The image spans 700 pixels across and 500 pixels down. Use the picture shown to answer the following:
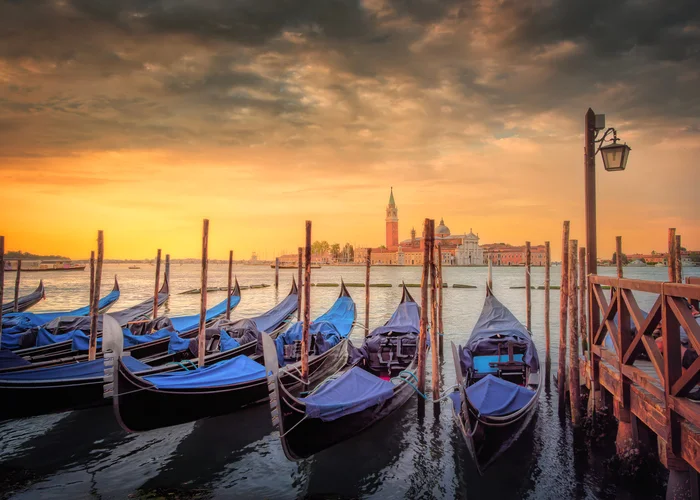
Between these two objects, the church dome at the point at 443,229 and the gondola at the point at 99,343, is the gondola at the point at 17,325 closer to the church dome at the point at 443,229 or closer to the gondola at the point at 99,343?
the gondola at the point at 99,343

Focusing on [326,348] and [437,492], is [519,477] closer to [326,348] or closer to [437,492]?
[437,492]

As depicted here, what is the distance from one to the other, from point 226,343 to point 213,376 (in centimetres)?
189

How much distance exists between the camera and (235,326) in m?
7.45

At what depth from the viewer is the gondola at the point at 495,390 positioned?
12.4ft

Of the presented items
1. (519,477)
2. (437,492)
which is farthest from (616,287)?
(437,492)

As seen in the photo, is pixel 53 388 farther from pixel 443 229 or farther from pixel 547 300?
pixel 443 229

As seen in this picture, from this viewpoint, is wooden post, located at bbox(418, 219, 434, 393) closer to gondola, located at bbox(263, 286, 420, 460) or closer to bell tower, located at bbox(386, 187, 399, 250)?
gondola, located at bbox(263, 286, 420, 460)

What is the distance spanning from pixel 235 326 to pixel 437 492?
453 centimetres

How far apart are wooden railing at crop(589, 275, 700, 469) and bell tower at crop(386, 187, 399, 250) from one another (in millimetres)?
94958

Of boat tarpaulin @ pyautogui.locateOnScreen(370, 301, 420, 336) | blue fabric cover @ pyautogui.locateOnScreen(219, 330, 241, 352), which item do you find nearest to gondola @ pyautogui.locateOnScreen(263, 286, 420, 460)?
boat tarpaulin @ pyautogui.locateOnScreen(370, 301, 420, 336)

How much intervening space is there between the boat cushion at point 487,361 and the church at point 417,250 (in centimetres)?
8280

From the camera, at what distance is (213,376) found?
16.1 ft

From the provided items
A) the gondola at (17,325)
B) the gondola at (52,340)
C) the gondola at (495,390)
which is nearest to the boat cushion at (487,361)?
the gondola at (495,390)

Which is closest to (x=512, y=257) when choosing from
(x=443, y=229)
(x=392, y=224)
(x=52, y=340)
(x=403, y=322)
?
(x=443, y=229)
